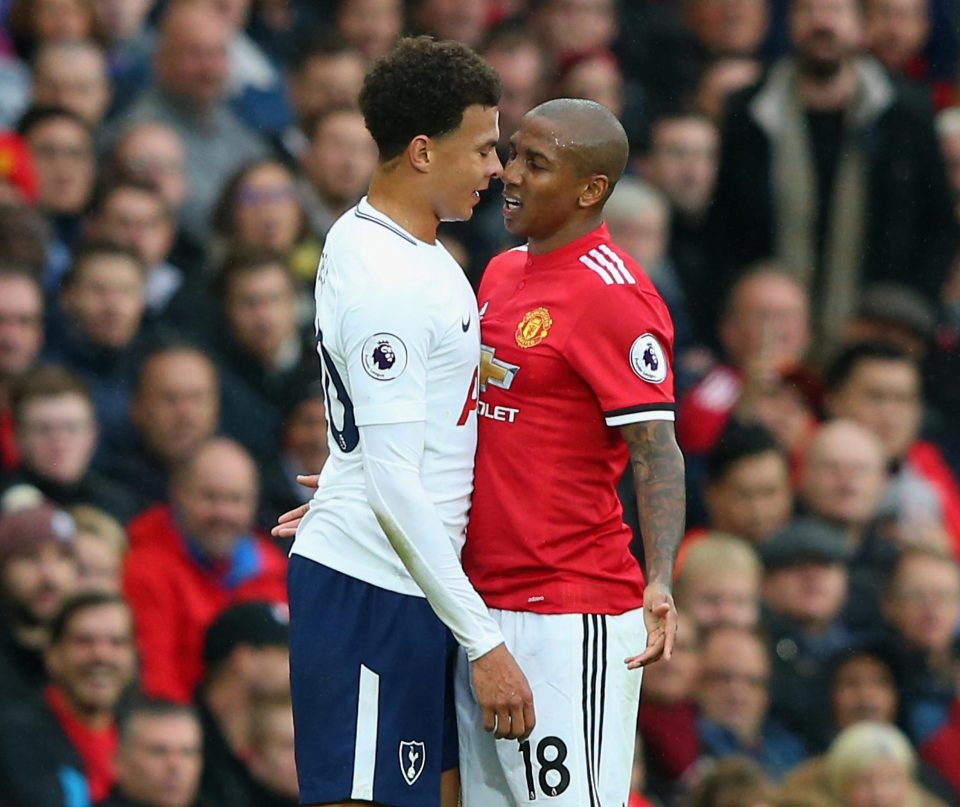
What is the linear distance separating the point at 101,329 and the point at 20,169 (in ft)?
2.81

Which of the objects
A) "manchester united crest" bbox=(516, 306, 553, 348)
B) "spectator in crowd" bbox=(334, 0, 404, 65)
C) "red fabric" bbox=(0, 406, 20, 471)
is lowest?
"red fabric" bbox=(0, 406, 20, 471)

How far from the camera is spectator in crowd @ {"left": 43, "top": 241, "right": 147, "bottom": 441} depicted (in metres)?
7.99

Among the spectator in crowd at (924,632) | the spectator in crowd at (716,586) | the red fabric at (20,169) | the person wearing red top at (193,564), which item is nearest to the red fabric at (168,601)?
the person wearing red top at (193,564)

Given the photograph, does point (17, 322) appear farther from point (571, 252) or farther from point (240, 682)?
point (571, 252)

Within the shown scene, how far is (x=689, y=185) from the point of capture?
32.3ft

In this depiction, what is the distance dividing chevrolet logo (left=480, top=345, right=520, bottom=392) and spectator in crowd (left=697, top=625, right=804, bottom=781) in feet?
11.1

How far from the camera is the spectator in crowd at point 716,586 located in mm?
8273

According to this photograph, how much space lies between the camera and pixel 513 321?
489 cm

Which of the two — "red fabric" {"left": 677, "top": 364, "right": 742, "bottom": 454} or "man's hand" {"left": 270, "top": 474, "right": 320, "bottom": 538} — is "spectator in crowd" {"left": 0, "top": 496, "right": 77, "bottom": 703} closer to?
"man's hand" {"left": 270, "top": 474, "right": 320, "bottom": 538}

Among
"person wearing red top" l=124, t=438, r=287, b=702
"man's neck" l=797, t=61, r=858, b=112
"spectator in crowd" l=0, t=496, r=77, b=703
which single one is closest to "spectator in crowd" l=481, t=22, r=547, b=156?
"man's neck" l=797, t=61, r=858, b=112

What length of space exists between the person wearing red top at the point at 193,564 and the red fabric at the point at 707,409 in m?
1.91

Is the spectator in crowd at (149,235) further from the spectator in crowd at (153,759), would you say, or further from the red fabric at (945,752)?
the red fabric at (945,752)

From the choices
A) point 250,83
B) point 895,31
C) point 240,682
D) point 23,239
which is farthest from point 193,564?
point 895,31

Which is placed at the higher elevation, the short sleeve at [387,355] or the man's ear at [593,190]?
the man's ear at [593,190]
